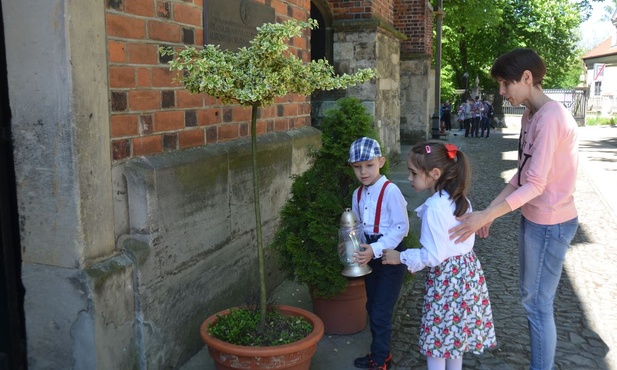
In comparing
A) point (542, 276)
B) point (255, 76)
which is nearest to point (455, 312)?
point (542, 276)

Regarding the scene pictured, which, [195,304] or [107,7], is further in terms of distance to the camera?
[195,304]

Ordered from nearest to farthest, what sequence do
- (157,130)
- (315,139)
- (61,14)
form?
(61,14), (157,130), (315,139)

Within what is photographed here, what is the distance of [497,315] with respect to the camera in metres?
4.84

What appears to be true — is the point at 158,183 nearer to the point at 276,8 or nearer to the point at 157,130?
the point at 157,130

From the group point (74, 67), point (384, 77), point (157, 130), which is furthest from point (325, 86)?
point (384, 77)

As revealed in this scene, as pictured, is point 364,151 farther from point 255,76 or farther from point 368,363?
point 368,363

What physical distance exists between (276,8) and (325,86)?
2.11 meters

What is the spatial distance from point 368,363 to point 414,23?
15281 mm

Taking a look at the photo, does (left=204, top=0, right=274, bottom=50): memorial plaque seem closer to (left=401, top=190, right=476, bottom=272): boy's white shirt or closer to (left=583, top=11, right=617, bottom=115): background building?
(left=401, top=190, right=476, bottom=272): boy's white shirt

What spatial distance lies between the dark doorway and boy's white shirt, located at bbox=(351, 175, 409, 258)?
1.92m

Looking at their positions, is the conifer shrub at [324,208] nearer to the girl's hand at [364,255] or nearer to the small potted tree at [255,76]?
the girl's hand at [364,255]

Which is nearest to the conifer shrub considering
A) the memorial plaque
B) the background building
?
the memorial plaque

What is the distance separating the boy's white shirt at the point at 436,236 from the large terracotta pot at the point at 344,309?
1.20m

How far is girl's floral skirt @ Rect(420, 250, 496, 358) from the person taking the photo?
10.4 ft
